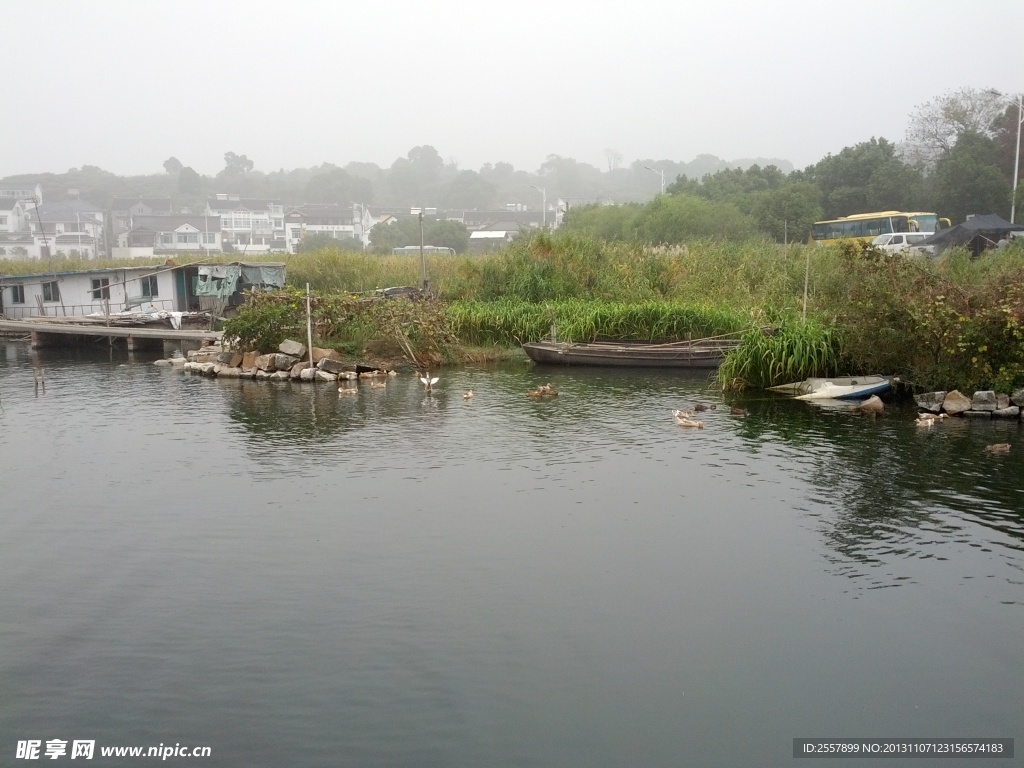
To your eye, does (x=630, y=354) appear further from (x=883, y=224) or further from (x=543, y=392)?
(x=883, y=224)

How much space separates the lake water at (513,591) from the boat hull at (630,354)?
720 cm

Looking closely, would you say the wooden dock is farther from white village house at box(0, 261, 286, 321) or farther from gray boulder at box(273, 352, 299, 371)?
gray boulder at box(273, 352, 299, 371)

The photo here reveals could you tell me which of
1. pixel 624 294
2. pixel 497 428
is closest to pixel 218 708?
pixel 497 428

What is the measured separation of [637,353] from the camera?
25078 mm

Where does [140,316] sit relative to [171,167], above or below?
below

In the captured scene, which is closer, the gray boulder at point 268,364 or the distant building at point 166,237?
the gray boulder at point 268,364

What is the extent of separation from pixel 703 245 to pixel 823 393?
1615 centimetres

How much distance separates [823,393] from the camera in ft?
65.3

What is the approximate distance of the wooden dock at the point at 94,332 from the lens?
30453mm

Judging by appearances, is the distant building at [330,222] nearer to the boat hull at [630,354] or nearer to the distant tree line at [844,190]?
the distant tree line at [844,190]

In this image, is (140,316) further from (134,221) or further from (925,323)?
(134,221)

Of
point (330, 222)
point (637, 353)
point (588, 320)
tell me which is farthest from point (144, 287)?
point (330, 222)

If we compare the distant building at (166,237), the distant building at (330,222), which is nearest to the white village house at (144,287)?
the distant building at (166,237)

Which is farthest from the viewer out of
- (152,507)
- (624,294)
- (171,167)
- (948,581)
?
(171,167)
